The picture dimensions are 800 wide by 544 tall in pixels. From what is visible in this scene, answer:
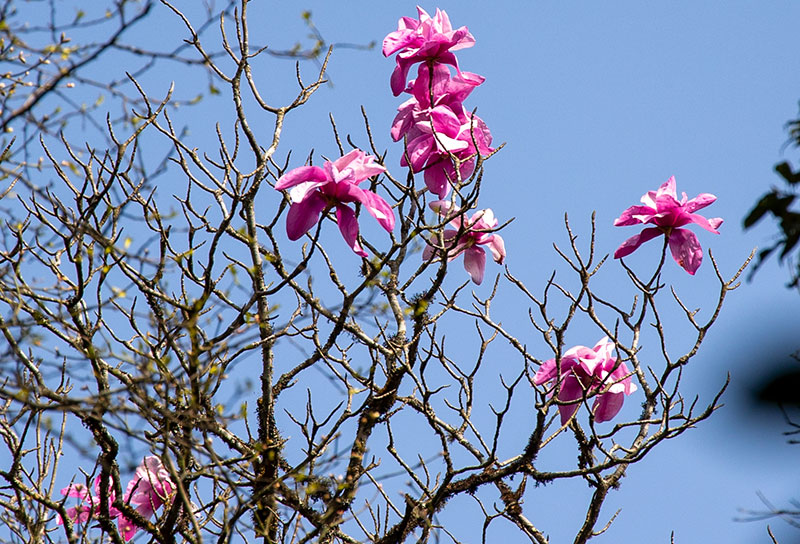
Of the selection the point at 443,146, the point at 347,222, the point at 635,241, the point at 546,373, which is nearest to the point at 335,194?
the point at 347,222

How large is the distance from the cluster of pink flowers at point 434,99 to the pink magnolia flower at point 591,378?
1.95ft

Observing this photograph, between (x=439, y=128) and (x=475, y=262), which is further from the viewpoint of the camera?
(x=475, y=262)

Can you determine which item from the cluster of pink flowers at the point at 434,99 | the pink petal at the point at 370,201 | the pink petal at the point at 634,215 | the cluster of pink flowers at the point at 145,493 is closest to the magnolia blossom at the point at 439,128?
the cluster of pink flowers at the point at 434,99

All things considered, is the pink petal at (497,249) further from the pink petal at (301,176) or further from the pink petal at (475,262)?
the pink petal at (301,176)

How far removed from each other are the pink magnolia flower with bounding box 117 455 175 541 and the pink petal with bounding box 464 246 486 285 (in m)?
1.09

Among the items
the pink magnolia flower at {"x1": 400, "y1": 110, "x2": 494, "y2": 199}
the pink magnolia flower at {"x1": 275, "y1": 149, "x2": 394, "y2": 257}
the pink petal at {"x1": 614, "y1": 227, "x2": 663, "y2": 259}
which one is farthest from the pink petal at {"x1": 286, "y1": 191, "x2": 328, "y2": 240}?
the pink petal at {"x1": 614, "y1": 227, "x2": 663, "y2": 259}

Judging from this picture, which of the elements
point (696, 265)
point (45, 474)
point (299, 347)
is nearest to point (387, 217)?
point (299, 347)

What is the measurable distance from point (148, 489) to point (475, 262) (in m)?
1.20

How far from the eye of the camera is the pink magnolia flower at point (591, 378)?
2.49 m

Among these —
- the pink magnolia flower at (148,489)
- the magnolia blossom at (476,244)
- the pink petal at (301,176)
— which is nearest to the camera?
the pink petal at (301,176)

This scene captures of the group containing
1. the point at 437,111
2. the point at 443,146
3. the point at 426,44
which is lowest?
the point at 443,146

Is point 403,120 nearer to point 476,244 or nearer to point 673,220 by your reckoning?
point 476,244

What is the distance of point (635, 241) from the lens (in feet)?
8.65

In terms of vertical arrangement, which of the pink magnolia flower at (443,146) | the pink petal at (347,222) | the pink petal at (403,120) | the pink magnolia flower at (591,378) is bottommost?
the pink magnolia flower at (591,378)
